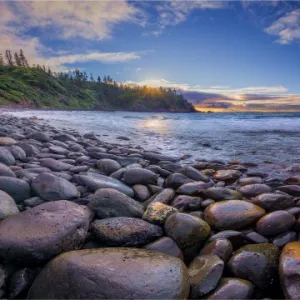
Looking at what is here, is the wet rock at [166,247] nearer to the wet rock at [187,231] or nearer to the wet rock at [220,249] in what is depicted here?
the wet rock at [187,231]

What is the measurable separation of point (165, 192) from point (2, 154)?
2.14m

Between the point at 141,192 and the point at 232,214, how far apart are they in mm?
1099

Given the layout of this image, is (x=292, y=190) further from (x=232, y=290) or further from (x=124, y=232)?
(x=124, y=232)

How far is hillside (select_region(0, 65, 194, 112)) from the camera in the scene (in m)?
49.9

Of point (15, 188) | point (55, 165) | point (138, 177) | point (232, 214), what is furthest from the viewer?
point (55, 165)

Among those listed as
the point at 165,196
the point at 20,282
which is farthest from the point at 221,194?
the point at 20,282

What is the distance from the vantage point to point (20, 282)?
5.11 ft

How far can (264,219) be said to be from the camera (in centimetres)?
215

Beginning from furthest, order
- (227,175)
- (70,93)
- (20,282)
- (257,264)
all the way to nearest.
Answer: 1. (70,93)
2. (227,175)
3. (257,264)
4. (20,282)

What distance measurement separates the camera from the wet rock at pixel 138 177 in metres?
3.22

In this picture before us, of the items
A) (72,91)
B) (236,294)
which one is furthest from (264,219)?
(72,91)

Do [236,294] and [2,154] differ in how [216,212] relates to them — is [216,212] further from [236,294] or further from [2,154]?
[2,154]

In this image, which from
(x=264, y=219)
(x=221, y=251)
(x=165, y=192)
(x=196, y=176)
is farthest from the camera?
(x=196, y=176)

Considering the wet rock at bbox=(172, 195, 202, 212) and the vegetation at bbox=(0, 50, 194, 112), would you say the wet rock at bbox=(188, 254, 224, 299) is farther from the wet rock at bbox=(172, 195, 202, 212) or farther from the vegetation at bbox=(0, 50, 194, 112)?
the vegetation at bbox=(0, 50, 194, 112)
